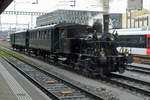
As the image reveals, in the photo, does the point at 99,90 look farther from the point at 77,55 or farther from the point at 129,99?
the point at 77,55

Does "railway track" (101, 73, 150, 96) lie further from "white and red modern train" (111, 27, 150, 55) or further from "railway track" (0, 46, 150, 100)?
"white and red modern train" (111, 27, 150, 55)

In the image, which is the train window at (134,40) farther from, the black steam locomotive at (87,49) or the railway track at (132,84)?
the railway track at (132,84)

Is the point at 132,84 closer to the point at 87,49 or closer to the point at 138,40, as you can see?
the point at 87,49

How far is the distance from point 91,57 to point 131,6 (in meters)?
44.4

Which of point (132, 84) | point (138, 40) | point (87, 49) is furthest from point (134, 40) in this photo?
point (132, 84)

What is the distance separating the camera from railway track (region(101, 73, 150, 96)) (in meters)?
9.41

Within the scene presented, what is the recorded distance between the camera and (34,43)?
78.6 ft

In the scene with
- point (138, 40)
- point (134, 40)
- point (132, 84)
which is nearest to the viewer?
point (132, 84)

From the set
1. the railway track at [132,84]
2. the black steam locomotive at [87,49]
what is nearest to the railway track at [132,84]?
the railway track at [132,84]

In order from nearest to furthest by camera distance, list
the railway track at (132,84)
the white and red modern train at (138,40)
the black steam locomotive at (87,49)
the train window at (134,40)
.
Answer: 1. the railway track at (132,84)
2. the black steam locomotive at (87,49)
3. the white and red modern train at (138,40)
4. the train window at (134,40)

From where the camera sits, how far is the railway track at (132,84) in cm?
941

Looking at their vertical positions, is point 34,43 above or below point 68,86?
above

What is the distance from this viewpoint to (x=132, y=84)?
36.8 feet

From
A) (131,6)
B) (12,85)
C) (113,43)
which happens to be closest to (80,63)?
(113,43)
